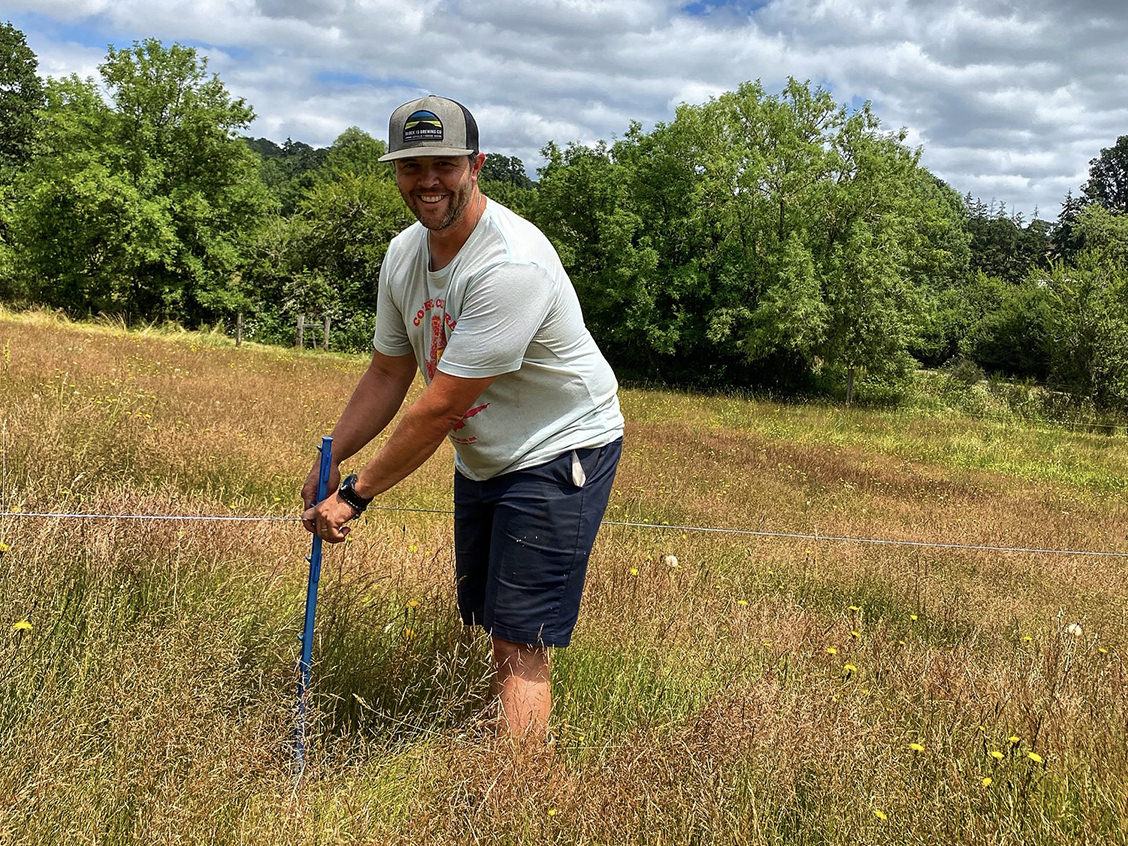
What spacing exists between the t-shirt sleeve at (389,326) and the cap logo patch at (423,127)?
0.51 m

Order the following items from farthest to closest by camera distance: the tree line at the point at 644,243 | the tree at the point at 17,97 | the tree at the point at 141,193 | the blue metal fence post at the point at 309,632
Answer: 1. the tree at the point at 17,97
2. the tree at the point at 141,193
3. the tree line at the point at 644,243
4. the blue metal fence post at the point at 309,632

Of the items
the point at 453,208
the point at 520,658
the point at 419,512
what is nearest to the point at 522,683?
the point at 520,658

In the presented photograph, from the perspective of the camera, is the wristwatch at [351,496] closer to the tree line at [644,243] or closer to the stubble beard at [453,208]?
the stubble beard at [453,208]

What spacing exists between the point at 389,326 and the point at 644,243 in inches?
1125

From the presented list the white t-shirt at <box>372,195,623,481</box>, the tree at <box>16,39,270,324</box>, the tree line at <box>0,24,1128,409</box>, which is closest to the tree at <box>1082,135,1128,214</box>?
the tree line at <box>0,24,1128,409</box>

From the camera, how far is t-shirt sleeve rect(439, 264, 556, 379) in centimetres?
218

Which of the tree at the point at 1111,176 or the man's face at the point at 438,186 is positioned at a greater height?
the tree at the point at 1111,176

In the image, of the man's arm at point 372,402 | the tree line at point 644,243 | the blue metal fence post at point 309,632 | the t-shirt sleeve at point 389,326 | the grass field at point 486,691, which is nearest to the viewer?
the grass field at point 486,691

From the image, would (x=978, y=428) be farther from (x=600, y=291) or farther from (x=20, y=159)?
(x=20, y=159)

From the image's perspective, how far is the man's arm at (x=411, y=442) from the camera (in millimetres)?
2236

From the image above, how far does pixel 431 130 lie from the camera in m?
2.17

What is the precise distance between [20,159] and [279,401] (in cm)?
4661

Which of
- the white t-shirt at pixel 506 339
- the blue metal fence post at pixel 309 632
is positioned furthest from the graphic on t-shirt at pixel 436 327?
the blue metal fence post at pixel 309 632

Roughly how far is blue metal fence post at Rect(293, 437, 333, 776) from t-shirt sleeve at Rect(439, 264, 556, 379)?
562 mm
